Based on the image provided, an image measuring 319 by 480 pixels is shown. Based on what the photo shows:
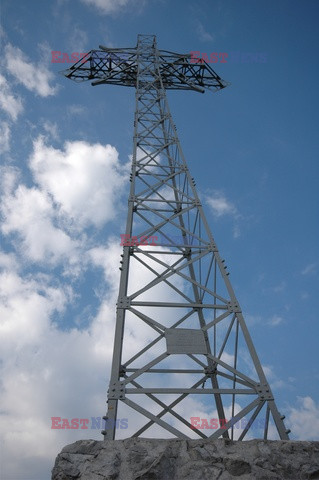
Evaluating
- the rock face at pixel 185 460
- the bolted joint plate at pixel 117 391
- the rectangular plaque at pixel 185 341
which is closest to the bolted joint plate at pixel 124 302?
the rectangular plaque at pixel 185 341

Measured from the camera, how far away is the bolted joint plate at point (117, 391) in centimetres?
527

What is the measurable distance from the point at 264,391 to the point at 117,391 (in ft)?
7.59

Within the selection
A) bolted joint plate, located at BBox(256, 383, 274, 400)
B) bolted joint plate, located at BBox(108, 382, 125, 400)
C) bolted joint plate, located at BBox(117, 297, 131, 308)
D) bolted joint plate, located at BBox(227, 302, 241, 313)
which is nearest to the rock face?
bolted joint plate, located at BBox(108, 382, 125, 400)

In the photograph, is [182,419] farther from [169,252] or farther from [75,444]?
[169,252]

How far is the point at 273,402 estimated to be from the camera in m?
5.65

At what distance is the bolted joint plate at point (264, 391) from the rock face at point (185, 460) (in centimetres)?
123

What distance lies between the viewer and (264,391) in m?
5.72

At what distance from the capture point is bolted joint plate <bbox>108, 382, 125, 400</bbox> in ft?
17.3

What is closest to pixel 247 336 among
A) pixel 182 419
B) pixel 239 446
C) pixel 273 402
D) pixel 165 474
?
pixel 273 402

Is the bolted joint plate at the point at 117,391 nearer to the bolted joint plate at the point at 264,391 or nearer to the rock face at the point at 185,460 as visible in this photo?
the rock face at the point at 185,460

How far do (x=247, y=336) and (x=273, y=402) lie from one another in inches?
45.6

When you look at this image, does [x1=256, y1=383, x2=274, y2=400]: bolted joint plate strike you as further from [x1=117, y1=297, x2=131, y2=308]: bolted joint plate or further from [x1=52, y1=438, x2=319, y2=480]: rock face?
[x1=117, y1=297, x2=131, y2=308]: bolted joint plate

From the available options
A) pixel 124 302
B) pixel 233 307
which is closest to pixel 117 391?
pixel 124 302

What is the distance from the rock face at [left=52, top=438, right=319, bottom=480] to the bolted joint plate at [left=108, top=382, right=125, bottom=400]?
0.97 meters
